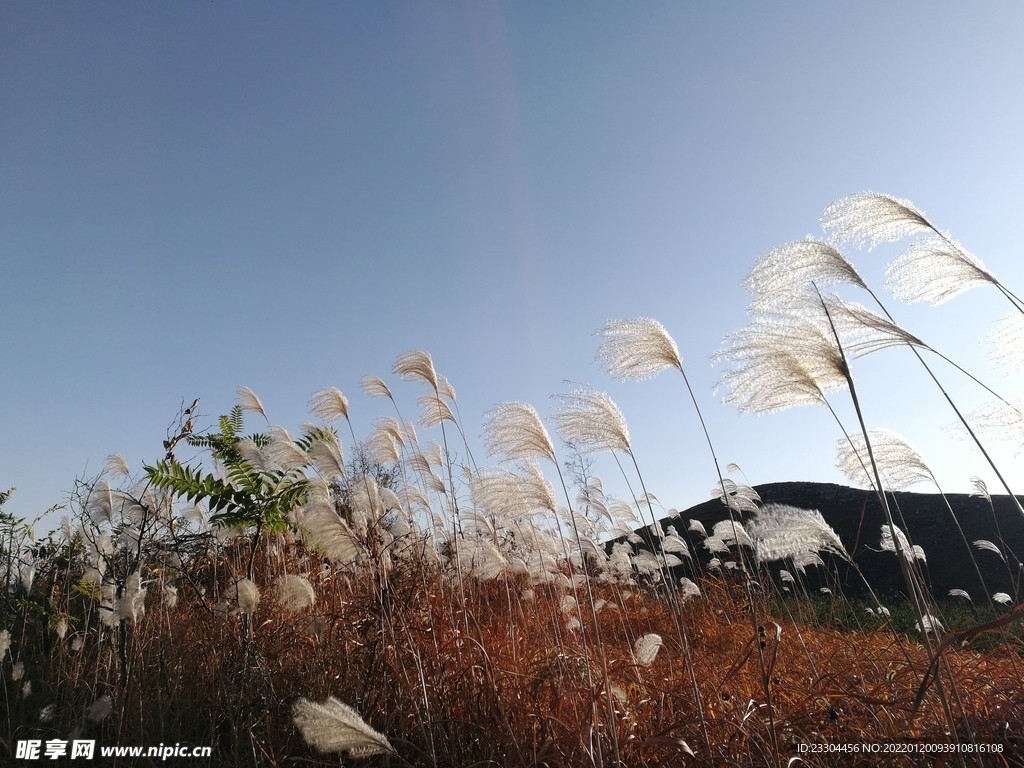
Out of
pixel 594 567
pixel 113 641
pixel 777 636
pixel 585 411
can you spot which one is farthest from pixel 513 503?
pixel 594 567

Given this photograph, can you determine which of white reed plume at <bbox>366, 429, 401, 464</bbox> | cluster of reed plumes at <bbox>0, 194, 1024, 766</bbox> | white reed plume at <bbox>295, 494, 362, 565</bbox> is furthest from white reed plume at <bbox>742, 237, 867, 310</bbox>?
white reed plume at <bbox>366, 429, 401, 464</bbox>

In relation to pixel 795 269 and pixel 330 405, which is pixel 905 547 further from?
pixel 330 405

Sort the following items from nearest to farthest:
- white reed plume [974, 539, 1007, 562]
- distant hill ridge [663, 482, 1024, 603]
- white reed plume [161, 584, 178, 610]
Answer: white reed plume [161, 584, 178, 610] → white reed plume [974, 539, 1007, 562] → distant hill ridge [663, 482, 1024, 603]

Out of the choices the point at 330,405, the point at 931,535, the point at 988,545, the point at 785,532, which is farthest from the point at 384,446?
the point at 931,535

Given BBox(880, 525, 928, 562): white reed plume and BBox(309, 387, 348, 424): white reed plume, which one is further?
BBox(309, 387, 348, 424): white reed plume

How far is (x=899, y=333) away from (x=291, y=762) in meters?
3.08

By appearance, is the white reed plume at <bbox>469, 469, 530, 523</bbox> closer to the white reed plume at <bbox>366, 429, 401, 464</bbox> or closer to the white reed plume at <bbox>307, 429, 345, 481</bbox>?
the white reed plume at <bbox>307, 429, 345, 481</bbox>

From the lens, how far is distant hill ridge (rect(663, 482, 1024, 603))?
26.4 feet

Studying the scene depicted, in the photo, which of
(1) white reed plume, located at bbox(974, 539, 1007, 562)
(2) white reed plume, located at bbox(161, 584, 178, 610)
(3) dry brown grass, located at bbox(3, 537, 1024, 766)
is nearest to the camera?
(3) dry brown grass, located at bbox(3, 537, 1024, 766)

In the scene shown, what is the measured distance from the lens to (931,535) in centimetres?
905

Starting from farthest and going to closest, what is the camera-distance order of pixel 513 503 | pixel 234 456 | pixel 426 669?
pixel 234 456 < pixel 513 503 < pixel 426 669

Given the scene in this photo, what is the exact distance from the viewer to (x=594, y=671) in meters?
2.86

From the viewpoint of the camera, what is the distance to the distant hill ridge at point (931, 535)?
26.4 ft

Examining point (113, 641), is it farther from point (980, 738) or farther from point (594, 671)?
point (980, 738)
